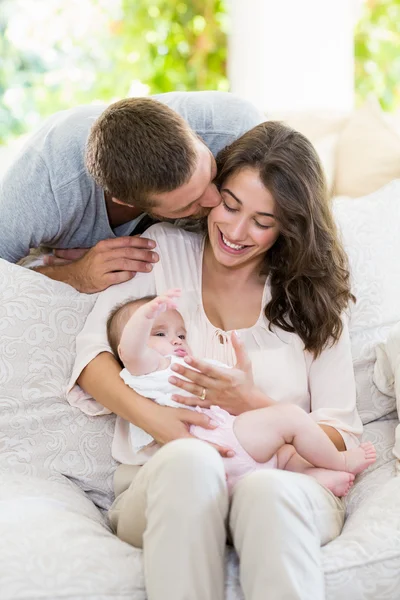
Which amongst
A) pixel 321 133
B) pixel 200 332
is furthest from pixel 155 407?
pixel 321 133

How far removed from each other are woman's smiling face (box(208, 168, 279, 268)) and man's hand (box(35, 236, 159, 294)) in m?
0.19

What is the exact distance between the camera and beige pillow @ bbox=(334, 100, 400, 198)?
8.58 feet

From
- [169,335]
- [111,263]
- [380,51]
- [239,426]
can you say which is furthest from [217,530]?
[380,51]

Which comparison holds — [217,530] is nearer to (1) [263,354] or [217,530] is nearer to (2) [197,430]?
(2) [197,430]

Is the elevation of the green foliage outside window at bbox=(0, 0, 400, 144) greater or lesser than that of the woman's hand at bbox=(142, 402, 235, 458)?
greater

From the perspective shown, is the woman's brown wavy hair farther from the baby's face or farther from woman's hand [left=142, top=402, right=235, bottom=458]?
woman's hand [left=142, top=402, right=235, bottom=458]

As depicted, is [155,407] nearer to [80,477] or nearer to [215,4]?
[80,477]

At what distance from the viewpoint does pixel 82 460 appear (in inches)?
76.0

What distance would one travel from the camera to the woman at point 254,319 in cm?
160

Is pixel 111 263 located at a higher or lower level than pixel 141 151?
lower

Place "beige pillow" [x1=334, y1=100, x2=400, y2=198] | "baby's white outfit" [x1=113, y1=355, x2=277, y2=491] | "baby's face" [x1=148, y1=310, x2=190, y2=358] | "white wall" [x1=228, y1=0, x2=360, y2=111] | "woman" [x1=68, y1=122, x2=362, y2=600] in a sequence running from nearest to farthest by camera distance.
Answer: "woman" [x1=68, y1=122, x2=362, y2=600], "baby's white outfit" [x1=113, y1=355, x2=277, y2=491], "baby's face" [x1=148, y1=310, x2=190, y2=358], "beige pillow" [x1=334, y1=100, x2=400, y2=198], "white wall" [x1=228, y1=0, x2=360, y2=111]

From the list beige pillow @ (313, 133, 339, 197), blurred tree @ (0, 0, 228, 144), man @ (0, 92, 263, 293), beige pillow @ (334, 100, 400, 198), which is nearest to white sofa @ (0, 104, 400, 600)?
man @ (0, 92, 263, 293)

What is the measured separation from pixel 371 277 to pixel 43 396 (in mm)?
897

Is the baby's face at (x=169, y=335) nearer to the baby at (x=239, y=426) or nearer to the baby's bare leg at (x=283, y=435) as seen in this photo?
the baby at (x=239, y=426)
